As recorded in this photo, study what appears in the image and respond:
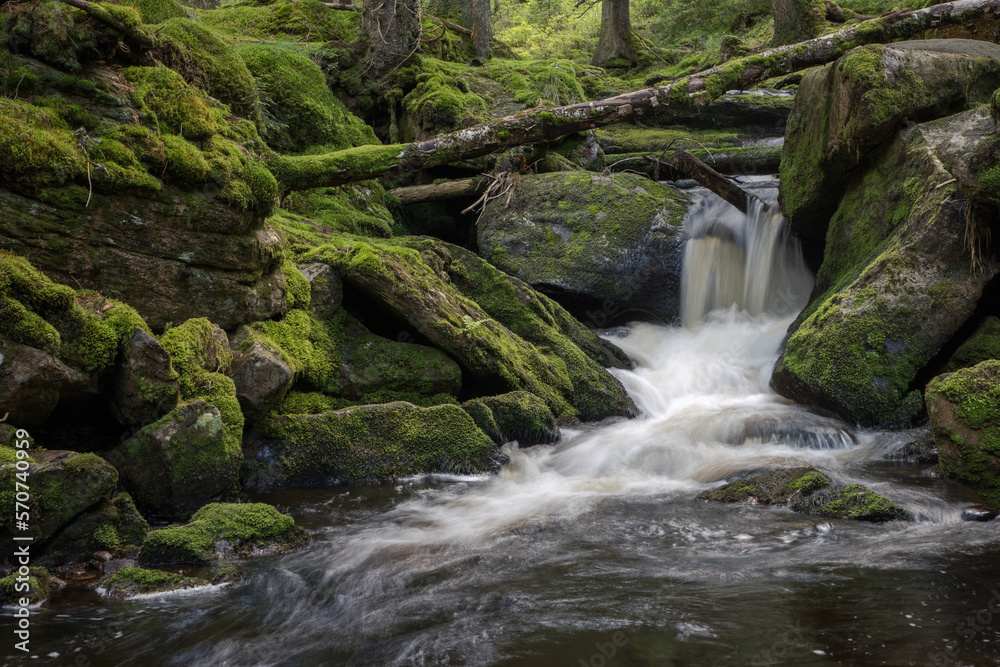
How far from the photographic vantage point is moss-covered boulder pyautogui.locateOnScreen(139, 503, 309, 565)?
4.30m

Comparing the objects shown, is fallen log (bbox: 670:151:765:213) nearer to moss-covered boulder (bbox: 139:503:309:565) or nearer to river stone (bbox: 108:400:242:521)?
river stone (bbox: 108:400:242:521)

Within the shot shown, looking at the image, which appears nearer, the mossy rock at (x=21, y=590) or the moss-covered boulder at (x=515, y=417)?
the mossy rock at (x=21, y=590)

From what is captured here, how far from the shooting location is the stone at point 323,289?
7.43m

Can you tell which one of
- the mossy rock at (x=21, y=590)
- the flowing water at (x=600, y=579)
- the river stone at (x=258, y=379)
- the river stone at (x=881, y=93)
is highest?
the river stone at (x=881, y=93)

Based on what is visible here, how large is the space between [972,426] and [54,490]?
19.7ft

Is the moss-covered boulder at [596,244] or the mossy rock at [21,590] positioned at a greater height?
the moss-covered boulder at [596,244]

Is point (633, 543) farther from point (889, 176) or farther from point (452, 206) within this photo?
point (452, 206)

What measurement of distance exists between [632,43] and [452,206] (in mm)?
11443

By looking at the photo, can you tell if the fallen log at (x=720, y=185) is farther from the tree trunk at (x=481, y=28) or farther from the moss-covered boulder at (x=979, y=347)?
the tree trunk at (x=481, y=28)

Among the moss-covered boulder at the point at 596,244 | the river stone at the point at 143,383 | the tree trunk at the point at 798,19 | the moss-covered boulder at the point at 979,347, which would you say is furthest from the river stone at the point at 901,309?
the tree trunk at the point at 798,19

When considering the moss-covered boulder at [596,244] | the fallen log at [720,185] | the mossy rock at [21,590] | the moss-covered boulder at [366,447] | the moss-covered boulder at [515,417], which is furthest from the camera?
the fallen log at [720,185]

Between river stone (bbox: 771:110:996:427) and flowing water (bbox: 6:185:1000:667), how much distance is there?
512 mm

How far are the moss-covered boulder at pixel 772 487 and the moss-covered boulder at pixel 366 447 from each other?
2229 mm

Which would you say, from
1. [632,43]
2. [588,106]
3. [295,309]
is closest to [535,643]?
[295,309]
